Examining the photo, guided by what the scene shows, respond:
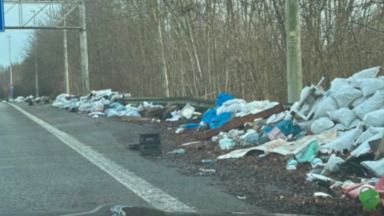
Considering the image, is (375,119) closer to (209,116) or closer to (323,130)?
(323,130)

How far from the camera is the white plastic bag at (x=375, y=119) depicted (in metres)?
8.38

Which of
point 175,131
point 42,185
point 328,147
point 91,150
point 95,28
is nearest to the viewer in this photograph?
point 42,185

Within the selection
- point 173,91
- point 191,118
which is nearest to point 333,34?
point 191,118

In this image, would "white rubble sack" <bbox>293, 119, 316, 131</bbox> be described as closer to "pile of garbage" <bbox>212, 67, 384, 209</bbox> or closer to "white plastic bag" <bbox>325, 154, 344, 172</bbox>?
"pile of garbage" <bbox>212, 67, 384, 209</bbox>

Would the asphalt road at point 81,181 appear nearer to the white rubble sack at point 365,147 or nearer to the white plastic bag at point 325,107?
the white rubble sack at point 365,147

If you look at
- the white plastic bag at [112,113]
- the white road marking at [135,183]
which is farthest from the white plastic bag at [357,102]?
the white plastic bag at [112,113]

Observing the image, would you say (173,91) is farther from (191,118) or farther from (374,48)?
(374,48)

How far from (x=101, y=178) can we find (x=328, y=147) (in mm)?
3664

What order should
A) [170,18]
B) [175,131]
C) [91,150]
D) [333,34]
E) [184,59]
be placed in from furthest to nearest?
[184,59], [170,18], [333,34], [175,131], [91,150]

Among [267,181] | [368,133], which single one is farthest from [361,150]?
[267,181]

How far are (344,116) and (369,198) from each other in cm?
439

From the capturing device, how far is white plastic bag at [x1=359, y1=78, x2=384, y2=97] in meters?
9.66

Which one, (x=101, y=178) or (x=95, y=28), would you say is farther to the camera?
(x=95, y=28)

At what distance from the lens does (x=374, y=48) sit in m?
14.6
